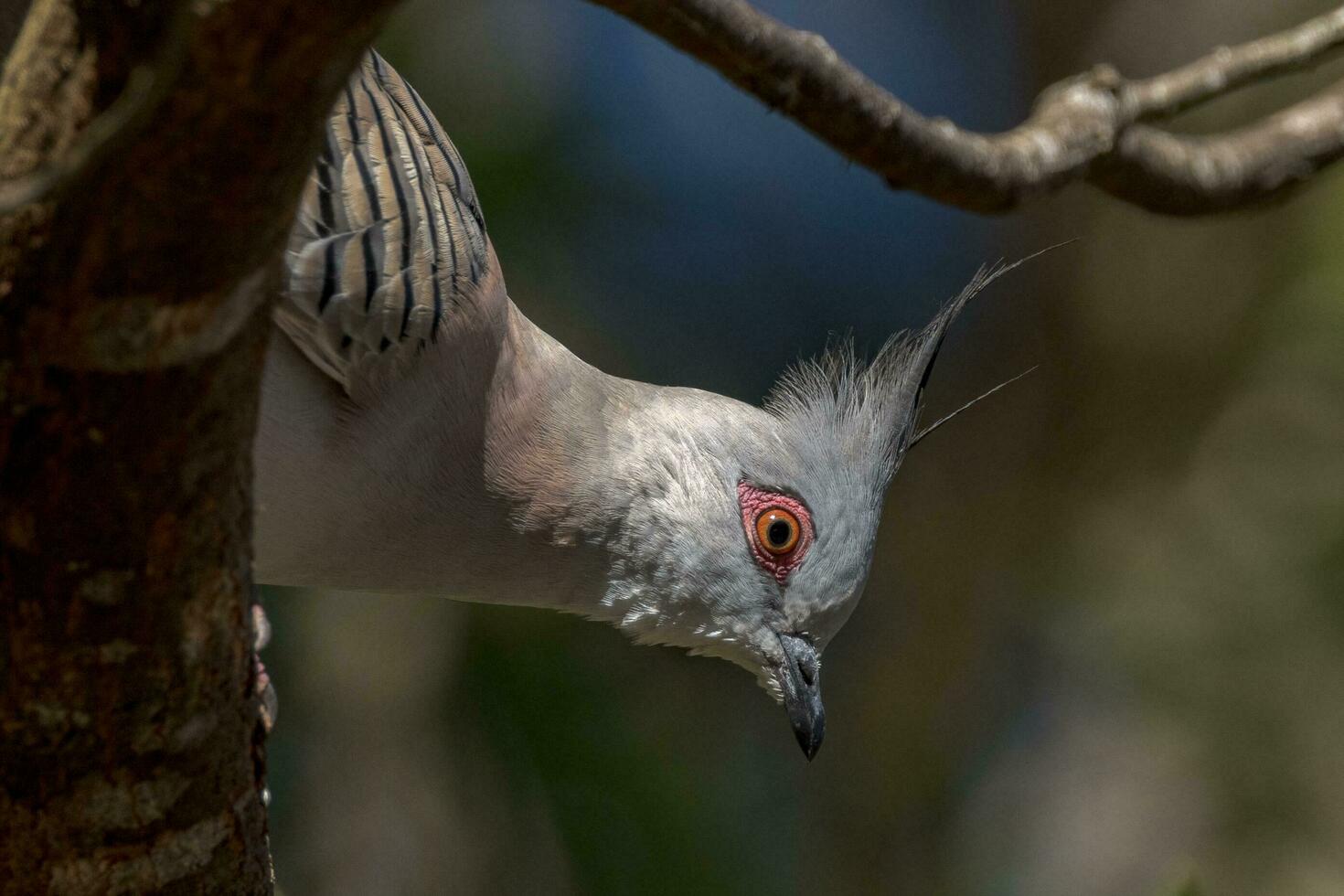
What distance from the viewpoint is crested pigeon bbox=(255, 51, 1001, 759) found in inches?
112

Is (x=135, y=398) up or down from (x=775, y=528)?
down

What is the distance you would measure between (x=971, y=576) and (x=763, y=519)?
3.56 metres

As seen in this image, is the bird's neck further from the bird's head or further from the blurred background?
the blurred background

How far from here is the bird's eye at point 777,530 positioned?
3346mm

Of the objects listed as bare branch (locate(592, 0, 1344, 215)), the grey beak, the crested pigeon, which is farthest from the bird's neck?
bare branch (locate(592, 0, 1344, 215))

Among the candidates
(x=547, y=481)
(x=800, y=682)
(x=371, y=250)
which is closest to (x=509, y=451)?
(x=547, y=481)

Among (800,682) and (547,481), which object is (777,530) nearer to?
(800,682)

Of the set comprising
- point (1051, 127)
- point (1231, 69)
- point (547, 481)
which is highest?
point (1231, 69)

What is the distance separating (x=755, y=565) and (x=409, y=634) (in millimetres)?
2866

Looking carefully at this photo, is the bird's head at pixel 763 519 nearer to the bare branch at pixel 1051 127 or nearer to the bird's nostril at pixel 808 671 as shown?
the bird's nostril at pixel 808 671

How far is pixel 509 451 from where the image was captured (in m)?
3.14

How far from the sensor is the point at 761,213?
7.12 m

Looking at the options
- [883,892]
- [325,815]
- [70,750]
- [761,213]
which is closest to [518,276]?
[761,213]

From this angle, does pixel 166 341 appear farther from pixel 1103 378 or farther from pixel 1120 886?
pixel 1120 886
